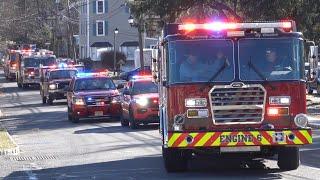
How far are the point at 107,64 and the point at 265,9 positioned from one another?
46.1 m

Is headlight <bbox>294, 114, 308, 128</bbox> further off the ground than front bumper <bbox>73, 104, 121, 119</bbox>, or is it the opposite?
headlight <bbox>294, 114, 308, 128</bbox>

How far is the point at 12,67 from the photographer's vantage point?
6550 cm

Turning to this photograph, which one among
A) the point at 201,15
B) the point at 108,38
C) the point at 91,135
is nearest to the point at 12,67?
the point at 108,38

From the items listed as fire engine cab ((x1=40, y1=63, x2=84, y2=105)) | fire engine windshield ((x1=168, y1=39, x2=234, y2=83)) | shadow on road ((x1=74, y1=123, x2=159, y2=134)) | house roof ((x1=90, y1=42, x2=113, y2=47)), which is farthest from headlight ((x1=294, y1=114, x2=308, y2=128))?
house roof ((x1=90, y1=42, x2=113, y2=47))

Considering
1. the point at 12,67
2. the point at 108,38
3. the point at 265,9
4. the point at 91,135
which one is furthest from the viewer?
the point at 108,38

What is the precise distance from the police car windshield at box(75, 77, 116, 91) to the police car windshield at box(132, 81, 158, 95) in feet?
12.1

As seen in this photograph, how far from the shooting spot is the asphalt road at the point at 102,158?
12732 millimetres

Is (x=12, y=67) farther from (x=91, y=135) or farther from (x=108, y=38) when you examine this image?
(x=91, y=135)

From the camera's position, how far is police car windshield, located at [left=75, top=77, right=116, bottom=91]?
27484 millimetres

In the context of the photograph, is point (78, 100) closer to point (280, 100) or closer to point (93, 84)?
point (93, 84)

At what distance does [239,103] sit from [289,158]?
4.81ft

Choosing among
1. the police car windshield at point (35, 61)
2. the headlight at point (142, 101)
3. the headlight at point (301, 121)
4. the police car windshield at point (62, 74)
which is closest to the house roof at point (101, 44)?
the police car windshield at point (35, 61)

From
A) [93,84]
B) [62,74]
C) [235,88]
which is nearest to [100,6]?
[62,74]

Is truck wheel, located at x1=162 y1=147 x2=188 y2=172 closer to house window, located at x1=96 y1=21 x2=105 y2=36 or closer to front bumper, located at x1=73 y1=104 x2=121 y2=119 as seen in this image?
front bumper, located at x1=73 y1=104 x2=121 y2=119
